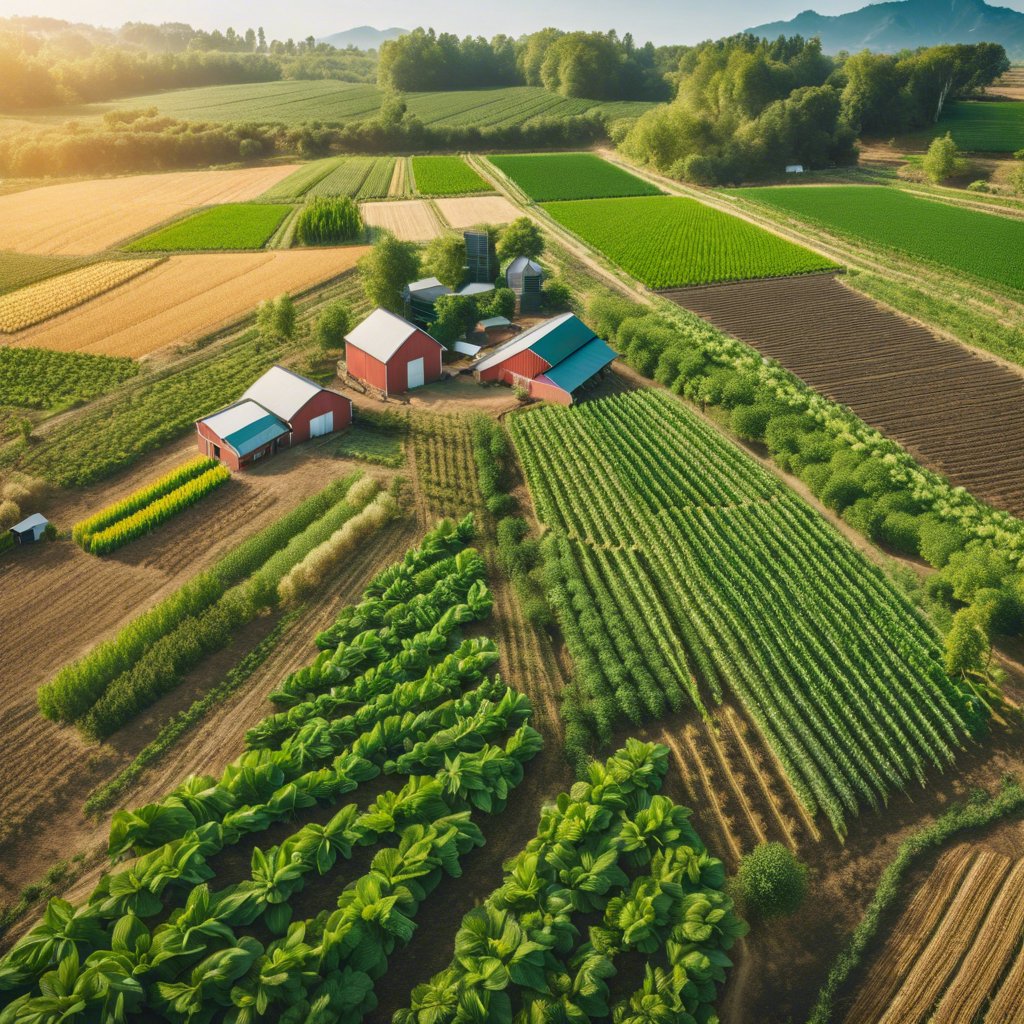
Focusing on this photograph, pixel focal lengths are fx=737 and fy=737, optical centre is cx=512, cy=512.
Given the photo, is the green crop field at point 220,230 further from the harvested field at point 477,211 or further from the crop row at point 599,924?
the crop row at point 599,924

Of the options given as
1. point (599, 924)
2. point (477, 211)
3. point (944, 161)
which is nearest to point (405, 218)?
point (477, 211)

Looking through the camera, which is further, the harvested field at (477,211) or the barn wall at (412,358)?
the harvested field at (477,211)

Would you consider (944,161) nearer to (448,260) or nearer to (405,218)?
(405,218)

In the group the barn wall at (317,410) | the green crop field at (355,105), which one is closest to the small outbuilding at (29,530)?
the barn wall at (317,410)

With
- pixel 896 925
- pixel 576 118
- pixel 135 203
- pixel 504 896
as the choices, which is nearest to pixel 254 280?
pixel 135 203

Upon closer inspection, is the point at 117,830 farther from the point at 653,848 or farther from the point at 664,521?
the point at 664,521
